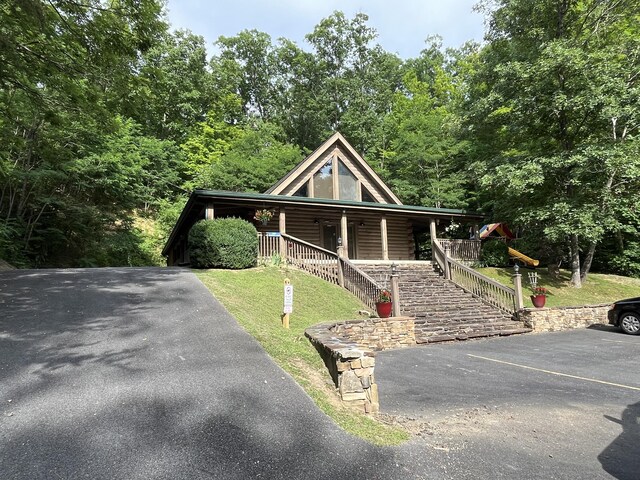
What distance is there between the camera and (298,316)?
9.54m

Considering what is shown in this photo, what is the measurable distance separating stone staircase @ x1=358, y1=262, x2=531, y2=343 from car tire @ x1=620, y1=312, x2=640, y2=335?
2682 millimetres

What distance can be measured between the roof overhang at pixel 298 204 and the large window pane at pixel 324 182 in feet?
6.41

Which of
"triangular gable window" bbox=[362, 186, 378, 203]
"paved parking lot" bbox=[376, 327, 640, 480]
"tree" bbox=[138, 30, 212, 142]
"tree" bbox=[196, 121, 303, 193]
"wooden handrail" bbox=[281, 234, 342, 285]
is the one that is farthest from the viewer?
"tree" bbox=[138, 30, 212, 142]

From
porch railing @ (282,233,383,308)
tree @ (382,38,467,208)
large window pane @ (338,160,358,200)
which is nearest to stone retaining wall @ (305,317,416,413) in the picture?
porch railing @ (282,233,383,308)

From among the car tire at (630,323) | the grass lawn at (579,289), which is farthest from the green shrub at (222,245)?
the car tire at (630,323)

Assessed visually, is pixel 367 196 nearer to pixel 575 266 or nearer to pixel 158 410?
pixel 575 266

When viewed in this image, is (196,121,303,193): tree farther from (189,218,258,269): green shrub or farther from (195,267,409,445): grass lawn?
(195,267,409,445): grass lawn

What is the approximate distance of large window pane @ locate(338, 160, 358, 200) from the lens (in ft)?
65.8

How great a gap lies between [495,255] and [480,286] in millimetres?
6199

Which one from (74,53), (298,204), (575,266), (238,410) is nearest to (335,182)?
(298,204)

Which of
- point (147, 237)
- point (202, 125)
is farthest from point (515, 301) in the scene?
point (202, 125)

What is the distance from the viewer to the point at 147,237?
26719 millimetres

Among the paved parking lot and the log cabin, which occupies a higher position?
the log cabin

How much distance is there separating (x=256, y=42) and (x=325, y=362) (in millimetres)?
48883
